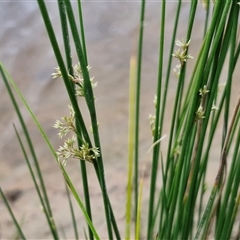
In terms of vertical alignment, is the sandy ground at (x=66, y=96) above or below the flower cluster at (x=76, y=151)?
above

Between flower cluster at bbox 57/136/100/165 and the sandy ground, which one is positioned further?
the sandy ground

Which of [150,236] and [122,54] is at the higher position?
[122,54]

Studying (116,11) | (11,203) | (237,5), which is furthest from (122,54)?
(237,5)

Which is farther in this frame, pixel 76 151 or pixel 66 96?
pixel 66 96

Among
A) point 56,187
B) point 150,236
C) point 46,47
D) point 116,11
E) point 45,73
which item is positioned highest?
point 116,11

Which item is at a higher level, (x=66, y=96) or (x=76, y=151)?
(x=66, y=96)

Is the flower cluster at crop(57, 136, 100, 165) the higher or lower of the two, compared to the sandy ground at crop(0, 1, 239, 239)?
lower

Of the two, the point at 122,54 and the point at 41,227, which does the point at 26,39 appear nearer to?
the point at 122,54

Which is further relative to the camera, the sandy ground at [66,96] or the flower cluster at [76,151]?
the sandy ground at [66,96]
